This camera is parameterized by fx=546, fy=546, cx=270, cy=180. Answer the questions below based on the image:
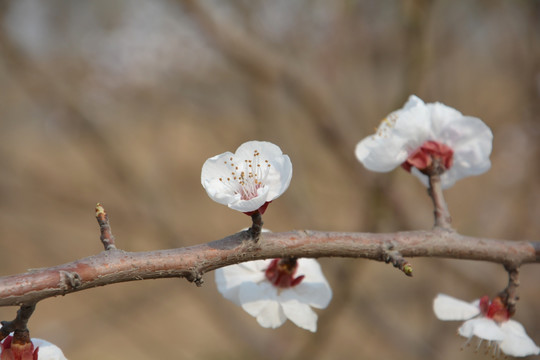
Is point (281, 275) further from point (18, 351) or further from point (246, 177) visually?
point (18, 351)

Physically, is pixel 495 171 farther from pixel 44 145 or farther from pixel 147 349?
pixel 44 145

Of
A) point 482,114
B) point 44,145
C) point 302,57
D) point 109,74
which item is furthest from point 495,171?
point 44,145

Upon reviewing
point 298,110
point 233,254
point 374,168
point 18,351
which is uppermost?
point 298,110

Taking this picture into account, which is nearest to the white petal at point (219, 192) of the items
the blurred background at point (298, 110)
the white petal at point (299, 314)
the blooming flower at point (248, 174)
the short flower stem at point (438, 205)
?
the blooming flower at point (248, 174)

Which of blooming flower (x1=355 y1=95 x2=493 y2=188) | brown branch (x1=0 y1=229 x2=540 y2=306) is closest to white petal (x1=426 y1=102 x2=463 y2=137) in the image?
blooming flower (x1=355 y1=95 x2=493 y2=188)

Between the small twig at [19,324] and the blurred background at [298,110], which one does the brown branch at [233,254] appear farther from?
the blurred background at [298,110]

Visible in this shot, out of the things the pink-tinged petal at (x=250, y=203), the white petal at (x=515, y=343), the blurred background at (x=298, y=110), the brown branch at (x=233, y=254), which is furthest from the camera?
the blurred background at (x=298, y=110)

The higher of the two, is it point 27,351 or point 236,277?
point 236,277

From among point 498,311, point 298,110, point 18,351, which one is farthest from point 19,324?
point 298,110
